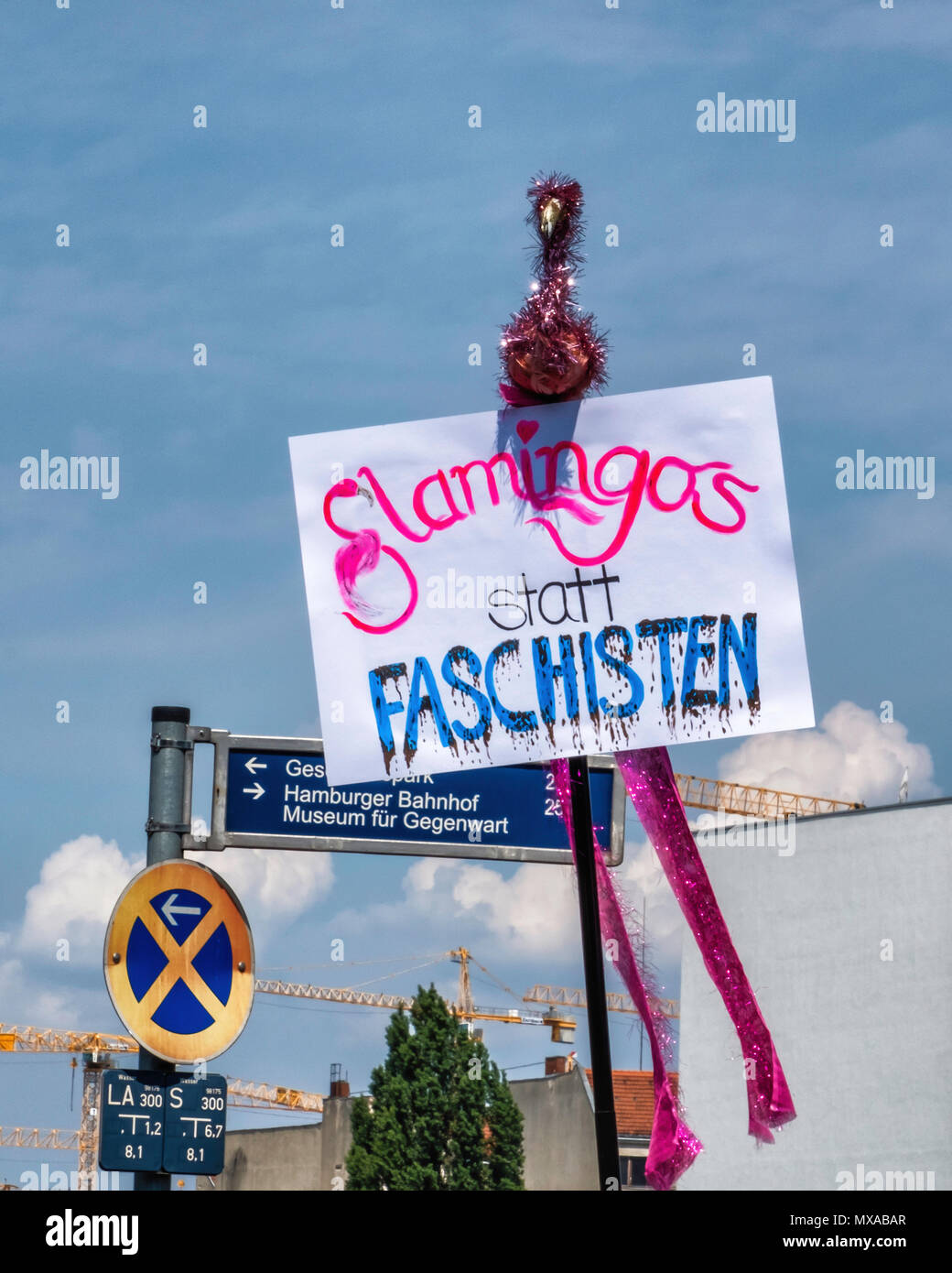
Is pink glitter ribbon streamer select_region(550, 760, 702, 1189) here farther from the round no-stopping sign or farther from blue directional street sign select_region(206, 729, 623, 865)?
the round no-stopping sign

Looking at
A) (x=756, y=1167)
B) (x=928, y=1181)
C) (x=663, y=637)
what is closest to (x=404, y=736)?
(x=663, y=637)

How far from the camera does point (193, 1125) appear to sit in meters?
7.81

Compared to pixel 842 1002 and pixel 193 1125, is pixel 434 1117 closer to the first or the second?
pixel 842 1002

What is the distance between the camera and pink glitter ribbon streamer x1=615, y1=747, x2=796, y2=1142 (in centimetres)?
576

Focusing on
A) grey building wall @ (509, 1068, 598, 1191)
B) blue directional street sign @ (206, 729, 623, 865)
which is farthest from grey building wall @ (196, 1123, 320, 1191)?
blue directional street sign @ (206, 729, 623, 865)

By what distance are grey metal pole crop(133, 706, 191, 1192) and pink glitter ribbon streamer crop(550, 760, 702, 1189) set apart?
2.53m

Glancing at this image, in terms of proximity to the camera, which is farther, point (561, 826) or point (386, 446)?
point (561, 826)

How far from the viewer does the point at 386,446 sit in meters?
5.93

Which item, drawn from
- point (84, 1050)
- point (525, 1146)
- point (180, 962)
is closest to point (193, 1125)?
point (180, 962)

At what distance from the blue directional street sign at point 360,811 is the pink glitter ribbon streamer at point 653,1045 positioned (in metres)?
2.18
